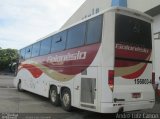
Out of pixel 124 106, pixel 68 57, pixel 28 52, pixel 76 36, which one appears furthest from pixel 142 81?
pixel 28 52

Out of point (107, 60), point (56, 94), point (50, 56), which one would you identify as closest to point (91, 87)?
point (107, 60)

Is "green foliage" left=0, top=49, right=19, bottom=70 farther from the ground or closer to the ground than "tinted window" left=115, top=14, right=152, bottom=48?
farther from the ground

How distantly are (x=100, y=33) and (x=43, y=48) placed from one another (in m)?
6.35

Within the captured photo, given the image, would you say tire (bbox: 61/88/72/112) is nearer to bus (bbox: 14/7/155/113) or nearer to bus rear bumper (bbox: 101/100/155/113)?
bus (bbox: 14/7/155/113)

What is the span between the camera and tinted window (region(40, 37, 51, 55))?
47.5ft

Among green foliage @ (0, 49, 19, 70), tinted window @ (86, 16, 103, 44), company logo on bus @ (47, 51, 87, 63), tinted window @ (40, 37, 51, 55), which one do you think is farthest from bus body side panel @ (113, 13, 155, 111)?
green foliage @ (0, 49, 19, 70)

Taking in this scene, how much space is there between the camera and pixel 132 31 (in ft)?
32.9

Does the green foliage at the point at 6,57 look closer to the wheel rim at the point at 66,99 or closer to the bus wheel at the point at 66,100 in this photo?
the bus wheel at the point at 66,100

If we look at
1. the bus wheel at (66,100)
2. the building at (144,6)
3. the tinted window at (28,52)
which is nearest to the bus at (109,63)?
the bus wheel at (66,100)

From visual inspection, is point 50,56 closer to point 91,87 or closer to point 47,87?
point 47,87

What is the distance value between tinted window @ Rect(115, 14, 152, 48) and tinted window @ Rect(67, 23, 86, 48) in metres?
1.55

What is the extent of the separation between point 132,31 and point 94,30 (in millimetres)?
1303

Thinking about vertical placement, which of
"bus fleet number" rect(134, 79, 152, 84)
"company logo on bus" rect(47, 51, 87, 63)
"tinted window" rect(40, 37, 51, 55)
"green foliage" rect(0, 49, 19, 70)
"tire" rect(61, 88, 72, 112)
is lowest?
"tire" rect(61, 88, 72, 112)

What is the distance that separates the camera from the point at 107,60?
9219 mm
